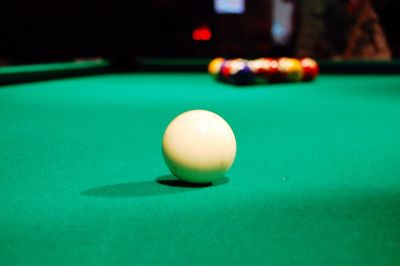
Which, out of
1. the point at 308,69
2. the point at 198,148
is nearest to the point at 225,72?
the point at 308,69

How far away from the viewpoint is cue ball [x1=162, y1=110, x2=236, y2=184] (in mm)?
2299

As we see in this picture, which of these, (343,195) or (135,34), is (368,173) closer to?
(343,195)

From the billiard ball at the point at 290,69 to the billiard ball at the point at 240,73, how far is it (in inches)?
17.7

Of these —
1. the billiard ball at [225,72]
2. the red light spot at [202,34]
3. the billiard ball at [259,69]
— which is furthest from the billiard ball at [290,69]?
the red light spot at [202,34]

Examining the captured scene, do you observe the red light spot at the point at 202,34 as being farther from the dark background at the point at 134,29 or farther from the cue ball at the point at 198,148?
the cue ball at the point at 198,148

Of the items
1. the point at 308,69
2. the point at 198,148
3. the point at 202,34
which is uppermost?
the point at 198,148

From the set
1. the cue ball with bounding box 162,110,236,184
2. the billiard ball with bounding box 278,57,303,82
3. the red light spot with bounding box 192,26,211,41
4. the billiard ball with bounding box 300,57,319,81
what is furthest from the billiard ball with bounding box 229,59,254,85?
the red light spot with bounding box 192,26,211,41

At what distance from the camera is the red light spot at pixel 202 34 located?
15039 millimetres

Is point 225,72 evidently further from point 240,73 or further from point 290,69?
point 290,69

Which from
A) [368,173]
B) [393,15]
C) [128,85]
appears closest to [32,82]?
[128,85]

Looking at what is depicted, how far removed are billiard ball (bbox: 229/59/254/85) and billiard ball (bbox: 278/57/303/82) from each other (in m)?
0.45

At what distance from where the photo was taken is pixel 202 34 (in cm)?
1509

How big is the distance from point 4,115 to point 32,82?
101 inches

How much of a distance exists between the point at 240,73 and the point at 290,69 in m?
0.69
